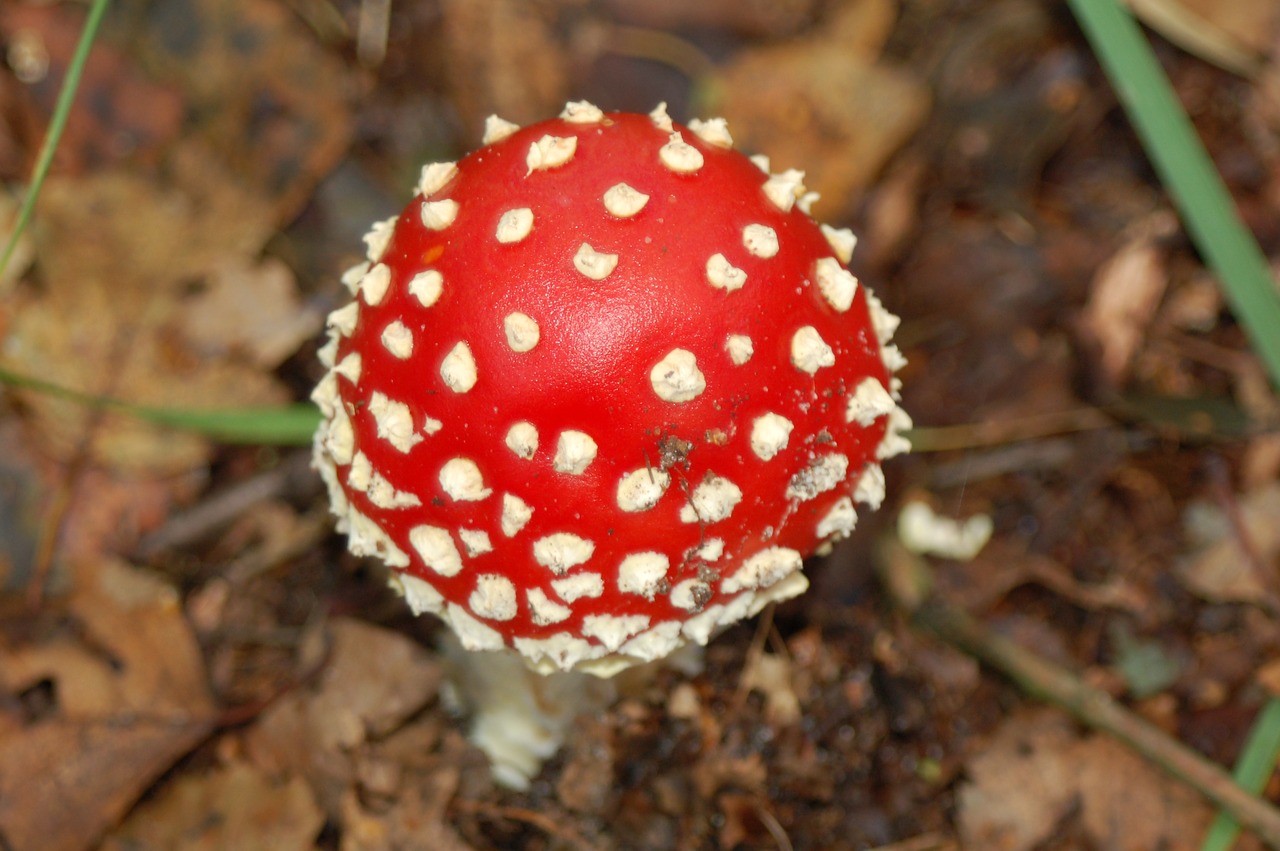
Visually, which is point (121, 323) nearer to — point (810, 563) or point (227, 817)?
point (227, 817)

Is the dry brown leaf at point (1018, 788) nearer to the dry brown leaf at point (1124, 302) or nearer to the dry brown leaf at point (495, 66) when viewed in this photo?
the dry brown leaf at point (1124, 302)

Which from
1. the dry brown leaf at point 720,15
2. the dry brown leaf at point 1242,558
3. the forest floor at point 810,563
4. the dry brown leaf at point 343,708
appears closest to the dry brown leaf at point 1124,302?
the forest floor at point 810,563

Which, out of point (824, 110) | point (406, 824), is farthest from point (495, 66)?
point (406, 824)

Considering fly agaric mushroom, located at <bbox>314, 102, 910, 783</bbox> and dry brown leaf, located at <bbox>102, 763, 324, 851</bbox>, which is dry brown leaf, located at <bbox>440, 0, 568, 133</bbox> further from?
dry brown leaf, located at <bbox>102, 763, 324, 851</bbox>

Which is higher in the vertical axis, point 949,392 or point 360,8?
point 360,8

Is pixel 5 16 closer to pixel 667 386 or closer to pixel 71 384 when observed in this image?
pixel 71 384

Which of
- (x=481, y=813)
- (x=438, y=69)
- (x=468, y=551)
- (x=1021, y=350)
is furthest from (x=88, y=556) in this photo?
(x=1021, y=350)
